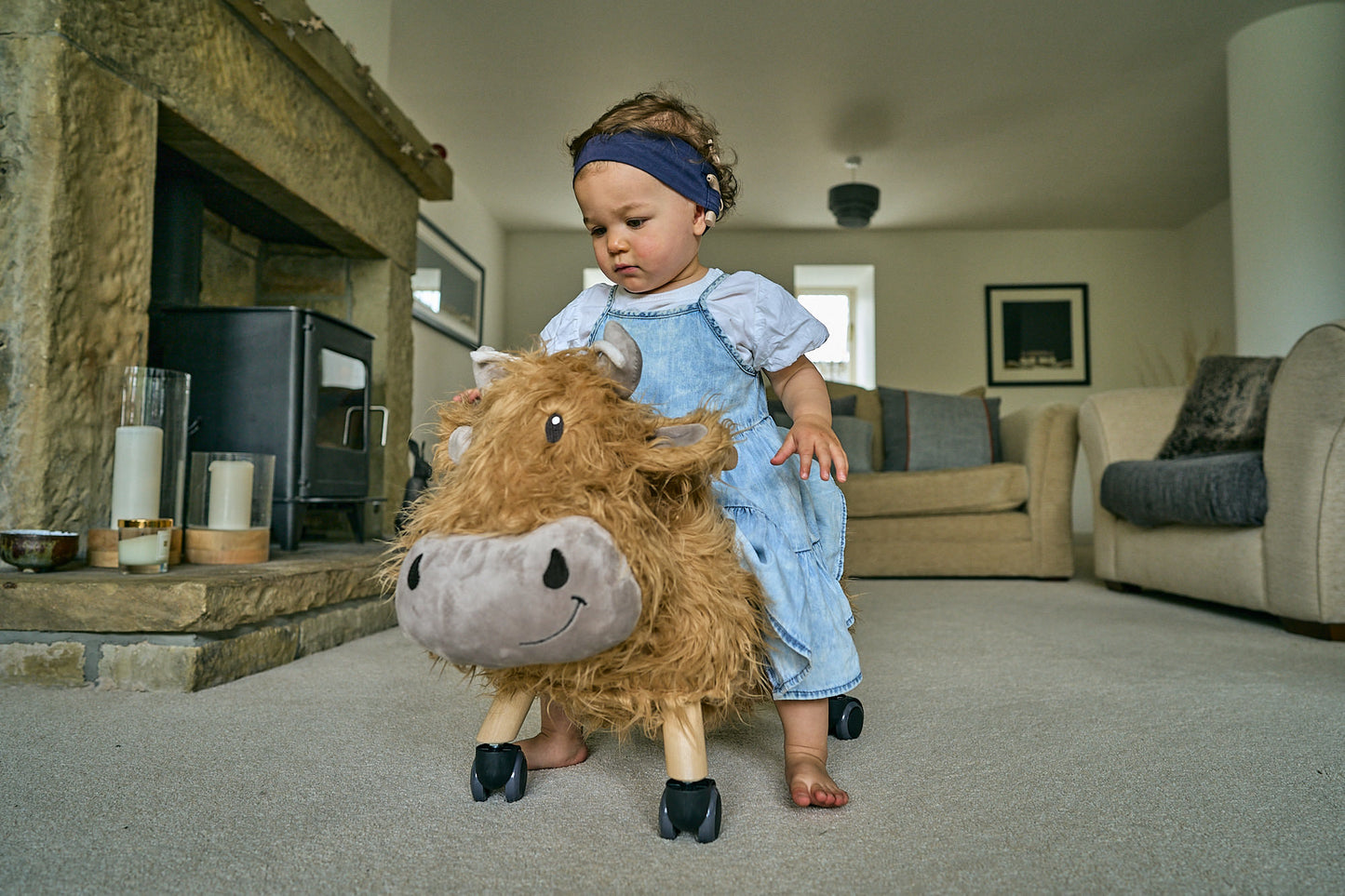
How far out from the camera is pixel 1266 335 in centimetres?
363

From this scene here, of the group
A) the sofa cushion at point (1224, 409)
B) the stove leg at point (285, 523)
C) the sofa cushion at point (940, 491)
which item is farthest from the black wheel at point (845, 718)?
the sofa cushion at point (940, 491)

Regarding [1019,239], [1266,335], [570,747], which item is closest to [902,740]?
[570,747]

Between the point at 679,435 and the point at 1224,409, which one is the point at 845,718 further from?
the point at 1224,409

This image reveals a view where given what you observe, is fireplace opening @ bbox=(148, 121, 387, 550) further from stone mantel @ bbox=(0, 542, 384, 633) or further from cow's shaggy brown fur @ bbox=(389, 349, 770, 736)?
cow's shaggy brown fur @ bbox=(389, 349, 770, 736)

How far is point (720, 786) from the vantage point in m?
0.93

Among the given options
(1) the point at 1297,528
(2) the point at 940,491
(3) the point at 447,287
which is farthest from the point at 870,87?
(1) the point at 1297,528

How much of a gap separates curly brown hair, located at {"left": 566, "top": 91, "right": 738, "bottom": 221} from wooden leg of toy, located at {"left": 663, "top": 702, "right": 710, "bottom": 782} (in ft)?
2.04

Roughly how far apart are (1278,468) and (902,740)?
1.52m

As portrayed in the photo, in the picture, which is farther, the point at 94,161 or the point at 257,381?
the point at 257,381

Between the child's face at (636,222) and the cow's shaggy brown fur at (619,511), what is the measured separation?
195 mm

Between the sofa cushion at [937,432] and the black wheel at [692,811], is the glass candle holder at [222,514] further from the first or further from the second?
the sofa cushion at [937,432]

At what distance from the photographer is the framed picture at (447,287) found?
15.8ft

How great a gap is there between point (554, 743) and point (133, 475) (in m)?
1.11

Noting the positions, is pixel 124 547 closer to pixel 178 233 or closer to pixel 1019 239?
pixel 178 233
